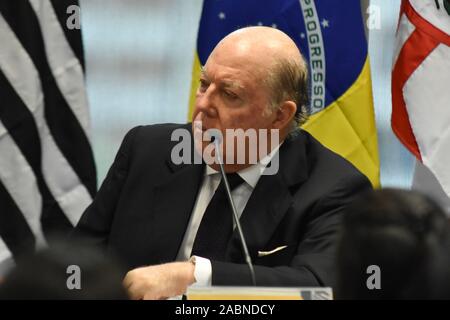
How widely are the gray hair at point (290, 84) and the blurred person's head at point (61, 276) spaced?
1760mm

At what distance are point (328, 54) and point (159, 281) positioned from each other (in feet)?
6.30

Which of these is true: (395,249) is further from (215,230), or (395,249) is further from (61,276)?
(215,230)

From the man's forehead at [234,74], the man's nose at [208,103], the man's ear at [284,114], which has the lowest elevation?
the man's ear at [284,114]

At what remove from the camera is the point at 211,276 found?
7.91 ft

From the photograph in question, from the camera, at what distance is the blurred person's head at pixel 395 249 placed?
1.33 meters

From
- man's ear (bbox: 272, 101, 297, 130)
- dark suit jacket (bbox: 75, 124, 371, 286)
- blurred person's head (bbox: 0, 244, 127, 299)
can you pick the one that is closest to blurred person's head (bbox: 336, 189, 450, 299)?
blurred person's head (bbox: 0, 244, 127, 299)

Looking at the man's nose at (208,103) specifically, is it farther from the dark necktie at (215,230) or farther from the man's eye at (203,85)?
the dark necktie at (215,230)

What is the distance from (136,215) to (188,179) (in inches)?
7.9

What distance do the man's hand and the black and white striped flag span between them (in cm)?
163

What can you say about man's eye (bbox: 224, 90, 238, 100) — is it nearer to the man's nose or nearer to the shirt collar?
the man's nose

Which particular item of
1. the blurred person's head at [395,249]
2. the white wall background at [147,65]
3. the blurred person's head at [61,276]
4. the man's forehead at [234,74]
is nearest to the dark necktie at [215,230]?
the man's forehead at [234,74]

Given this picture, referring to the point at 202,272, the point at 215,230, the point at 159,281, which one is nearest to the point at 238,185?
the point at 215,230
